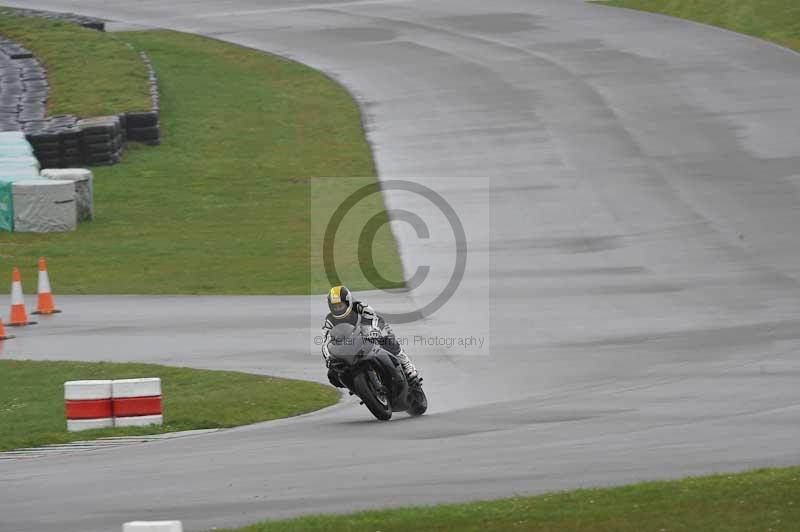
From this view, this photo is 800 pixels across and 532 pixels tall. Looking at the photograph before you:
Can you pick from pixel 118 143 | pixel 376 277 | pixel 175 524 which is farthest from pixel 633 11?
pixel 175 524

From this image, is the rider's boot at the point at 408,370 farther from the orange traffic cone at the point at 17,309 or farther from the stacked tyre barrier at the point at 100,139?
Result: the stacked tyre barrier at the point at 100,139

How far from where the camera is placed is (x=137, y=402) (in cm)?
1502

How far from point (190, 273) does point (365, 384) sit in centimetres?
1168

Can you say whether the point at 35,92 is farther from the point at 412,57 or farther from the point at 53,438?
the point at 53,438

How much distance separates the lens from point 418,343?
19641mm

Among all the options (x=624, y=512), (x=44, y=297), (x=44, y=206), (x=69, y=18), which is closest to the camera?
(x=624, y=512)

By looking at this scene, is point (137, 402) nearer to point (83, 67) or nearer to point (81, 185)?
point (81, 185)

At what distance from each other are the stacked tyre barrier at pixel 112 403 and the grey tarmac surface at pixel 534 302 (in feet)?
2.87

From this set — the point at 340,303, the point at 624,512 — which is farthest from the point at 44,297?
the point at 624,512

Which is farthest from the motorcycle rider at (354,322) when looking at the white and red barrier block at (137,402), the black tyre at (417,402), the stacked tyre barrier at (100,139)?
the stacked tyre barrier at (100,139)

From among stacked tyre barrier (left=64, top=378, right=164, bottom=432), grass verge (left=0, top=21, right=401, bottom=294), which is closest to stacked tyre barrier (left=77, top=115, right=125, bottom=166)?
grass verge (left=0, top=21, right=401, bottom=294)

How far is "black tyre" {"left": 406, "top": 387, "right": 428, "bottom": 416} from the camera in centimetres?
1510

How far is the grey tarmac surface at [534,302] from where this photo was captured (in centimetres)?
1157

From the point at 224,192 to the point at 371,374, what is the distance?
62.7 ft
